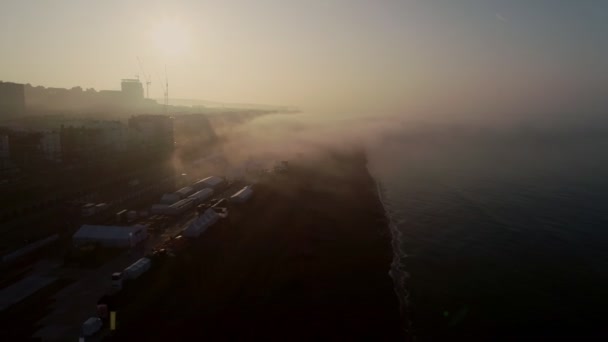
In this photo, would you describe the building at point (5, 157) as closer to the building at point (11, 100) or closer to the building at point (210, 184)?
the building at point (210, 184)

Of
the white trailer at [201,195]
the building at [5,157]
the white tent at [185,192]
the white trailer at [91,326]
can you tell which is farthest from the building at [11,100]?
the white trailer at [91,326]

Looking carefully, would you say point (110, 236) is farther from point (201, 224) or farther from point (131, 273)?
point (201, 224)

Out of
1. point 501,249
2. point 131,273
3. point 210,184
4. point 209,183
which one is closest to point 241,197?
point 210,184

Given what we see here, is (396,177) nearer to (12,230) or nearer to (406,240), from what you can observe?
(406,240)

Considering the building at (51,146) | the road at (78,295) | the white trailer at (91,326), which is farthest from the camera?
the building at (51,146)

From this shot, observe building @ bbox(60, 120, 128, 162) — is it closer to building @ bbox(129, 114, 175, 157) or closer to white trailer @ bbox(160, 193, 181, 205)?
building @ bbox(129, 114, 175, 157)

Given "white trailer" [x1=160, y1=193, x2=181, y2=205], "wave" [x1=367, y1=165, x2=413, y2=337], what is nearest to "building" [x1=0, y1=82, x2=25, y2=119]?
"white trailer" [x1=160, y1=193, x2=181, y2=205]

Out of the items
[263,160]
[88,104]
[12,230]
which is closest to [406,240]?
[12,230]
